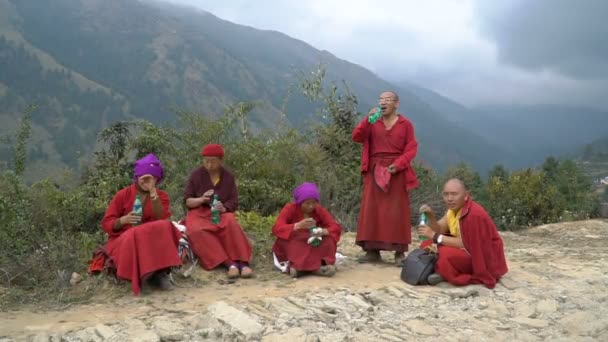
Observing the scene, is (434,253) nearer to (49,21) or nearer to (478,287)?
(478,287)

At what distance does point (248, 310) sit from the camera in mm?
4465

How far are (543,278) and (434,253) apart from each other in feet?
4.47

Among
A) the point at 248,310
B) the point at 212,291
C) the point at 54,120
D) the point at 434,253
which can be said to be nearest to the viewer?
the point at 248,310

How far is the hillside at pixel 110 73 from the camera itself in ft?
228

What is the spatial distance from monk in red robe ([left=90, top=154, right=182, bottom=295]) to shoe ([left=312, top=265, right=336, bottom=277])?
144 centimetres

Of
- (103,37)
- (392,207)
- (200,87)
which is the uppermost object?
(103,37)

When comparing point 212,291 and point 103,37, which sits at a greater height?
point 103,37

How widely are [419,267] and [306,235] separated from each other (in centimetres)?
116

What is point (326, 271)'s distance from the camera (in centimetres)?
557

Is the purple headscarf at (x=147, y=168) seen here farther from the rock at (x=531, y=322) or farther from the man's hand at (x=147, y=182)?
the rock at (x=531, y=322)

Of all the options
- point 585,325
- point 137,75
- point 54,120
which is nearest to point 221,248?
point 585,325

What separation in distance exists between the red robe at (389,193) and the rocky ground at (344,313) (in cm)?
34

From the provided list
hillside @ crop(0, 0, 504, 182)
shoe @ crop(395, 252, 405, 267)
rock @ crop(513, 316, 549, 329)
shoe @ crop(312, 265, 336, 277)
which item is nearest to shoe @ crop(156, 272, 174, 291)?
shoe @ crop(312, 265, 336, 277)

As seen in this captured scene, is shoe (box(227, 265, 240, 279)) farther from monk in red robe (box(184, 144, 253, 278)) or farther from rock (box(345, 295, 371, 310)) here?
rock (box(345, 295, 371, 310))
